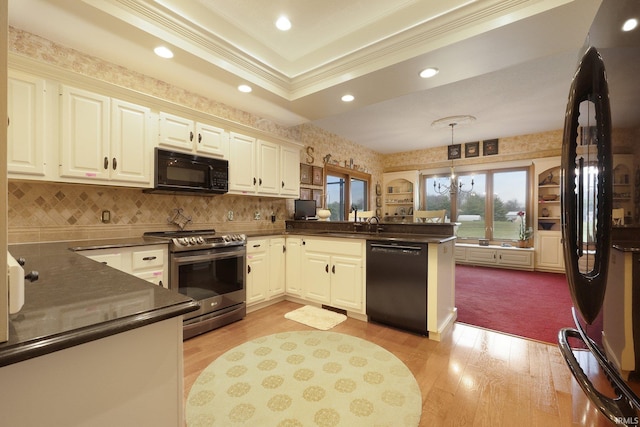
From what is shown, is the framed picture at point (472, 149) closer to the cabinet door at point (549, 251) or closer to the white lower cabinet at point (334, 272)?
the cabinet door at point (549, 251)

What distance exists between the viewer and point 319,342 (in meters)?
2.49

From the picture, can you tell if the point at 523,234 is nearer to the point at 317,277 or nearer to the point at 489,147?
the point at 489,147

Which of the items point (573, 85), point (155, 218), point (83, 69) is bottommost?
point (155, 218)

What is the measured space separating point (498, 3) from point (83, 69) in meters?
3.39

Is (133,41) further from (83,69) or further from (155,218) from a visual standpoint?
(155,218)

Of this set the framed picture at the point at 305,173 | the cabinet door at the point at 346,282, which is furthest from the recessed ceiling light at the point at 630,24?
the framed picture at the point at 305,173

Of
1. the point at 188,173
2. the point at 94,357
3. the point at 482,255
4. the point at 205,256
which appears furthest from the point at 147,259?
the point at 482,255

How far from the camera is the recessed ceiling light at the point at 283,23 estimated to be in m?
2.43

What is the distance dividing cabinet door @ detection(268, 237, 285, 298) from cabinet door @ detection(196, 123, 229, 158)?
4.07 feet

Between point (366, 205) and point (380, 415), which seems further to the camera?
point (366, 205)

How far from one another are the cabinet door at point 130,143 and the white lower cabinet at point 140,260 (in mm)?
651

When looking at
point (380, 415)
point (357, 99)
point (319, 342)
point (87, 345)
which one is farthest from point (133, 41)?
point (380, 415)

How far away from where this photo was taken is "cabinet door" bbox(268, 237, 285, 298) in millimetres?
3480

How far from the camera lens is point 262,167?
11.8 feet
